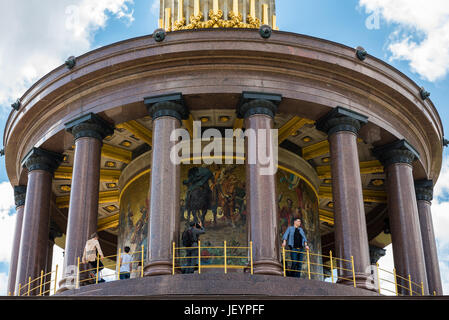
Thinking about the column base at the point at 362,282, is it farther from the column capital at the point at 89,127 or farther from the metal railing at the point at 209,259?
the column capital at the point at 89,127

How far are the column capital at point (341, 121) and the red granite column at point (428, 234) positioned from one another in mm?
6971

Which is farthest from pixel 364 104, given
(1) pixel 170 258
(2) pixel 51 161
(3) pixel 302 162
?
(2) pixel 51 161

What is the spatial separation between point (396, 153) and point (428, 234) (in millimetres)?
4978

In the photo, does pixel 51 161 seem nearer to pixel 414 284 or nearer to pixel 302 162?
pixel 302 162

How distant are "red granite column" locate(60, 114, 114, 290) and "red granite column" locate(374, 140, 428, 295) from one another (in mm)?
10892

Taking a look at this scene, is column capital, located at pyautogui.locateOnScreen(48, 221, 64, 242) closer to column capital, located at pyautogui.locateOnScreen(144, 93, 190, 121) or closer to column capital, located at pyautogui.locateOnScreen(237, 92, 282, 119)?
column capital, located at pyautogui.locateOnScreen(144, 93, 190, 121)

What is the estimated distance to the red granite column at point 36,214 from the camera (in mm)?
30609

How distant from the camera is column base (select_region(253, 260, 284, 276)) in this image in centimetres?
2461

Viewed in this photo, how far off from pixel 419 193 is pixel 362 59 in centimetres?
Result: 816

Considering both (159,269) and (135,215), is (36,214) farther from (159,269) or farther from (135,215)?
(159,269)

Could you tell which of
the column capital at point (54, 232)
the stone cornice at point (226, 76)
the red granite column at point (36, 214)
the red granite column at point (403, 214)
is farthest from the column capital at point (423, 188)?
the column capital at point (54, 232)

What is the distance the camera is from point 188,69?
2853cm

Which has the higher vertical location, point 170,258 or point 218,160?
point 218,160

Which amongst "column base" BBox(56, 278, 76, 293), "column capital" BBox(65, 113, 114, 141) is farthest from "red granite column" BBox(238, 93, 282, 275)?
"column base" BBox(56, 278, 76, 293)
